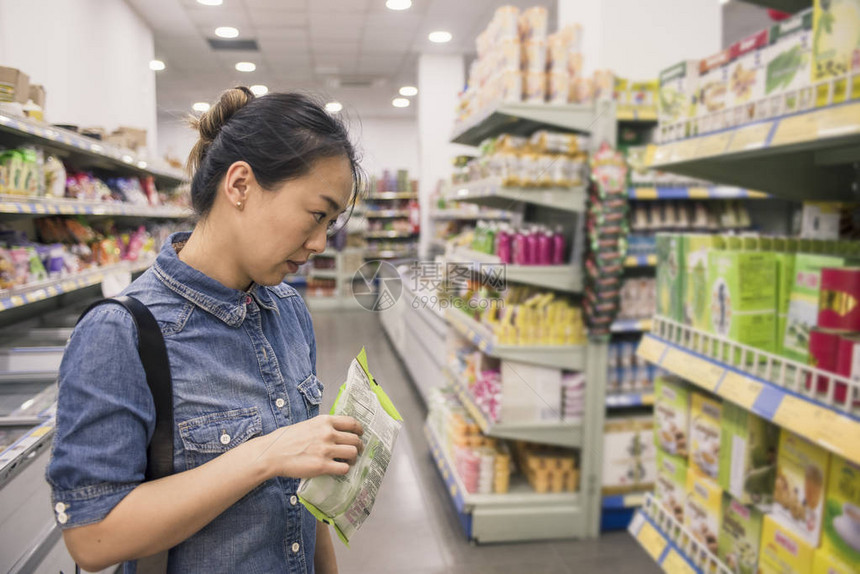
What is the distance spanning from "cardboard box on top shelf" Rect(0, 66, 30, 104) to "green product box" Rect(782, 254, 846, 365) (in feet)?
8.97

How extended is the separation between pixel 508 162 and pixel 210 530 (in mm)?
2005

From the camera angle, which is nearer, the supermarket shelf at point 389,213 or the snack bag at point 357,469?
the snack bag at point 357,469

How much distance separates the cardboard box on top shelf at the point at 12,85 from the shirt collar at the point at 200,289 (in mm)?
1895

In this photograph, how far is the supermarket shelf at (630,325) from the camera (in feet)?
8.79

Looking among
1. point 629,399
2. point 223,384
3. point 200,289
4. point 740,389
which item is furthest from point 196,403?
point 629,399

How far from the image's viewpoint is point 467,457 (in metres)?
2.76

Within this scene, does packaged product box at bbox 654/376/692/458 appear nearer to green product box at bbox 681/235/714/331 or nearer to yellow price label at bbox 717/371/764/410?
green product box at bbox 681/235/714/331

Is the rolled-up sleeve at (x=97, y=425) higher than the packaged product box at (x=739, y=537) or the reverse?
higher

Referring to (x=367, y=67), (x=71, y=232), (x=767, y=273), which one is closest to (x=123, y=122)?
(x=71, y=232)

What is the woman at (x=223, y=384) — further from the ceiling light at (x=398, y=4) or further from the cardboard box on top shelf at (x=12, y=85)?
the ceiling light at (x=398, y=4)

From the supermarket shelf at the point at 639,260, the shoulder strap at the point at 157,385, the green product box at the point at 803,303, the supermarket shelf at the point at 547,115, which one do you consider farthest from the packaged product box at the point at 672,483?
the supermarket shelf at the point at 547,115

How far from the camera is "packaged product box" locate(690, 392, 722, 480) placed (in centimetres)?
141

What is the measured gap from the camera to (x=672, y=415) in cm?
161

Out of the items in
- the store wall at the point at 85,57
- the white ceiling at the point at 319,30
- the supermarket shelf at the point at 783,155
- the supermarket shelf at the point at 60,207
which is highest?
the white ceiling at the point at 319,30
